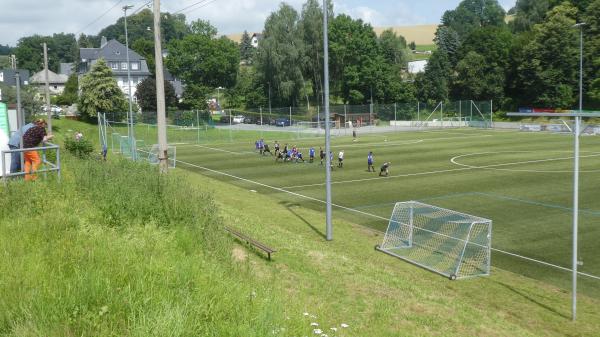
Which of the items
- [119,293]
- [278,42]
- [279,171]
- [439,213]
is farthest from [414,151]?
[278,42]

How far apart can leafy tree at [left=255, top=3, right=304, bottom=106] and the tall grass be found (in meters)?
79.6

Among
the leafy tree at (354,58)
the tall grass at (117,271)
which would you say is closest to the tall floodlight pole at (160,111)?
the tall grass at (117,271)

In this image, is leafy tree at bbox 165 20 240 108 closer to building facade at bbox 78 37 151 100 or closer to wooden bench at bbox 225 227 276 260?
building facade at bbox 78 37 151 100

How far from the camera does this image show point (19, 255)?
7.62 meters

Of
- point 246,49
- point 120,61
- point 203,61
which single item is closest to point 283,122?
point 203,61

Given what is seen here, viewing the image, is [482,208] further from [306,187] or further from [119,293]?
[119,293]

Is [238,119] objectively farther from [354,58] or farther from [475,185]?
[475,185]

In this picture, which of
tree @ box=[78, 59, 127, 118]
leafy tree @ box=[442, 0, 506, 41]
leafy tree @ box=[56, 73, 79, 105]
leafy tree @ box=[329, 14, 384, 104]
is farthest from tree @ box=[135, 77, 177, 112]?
leafy tree @ box=[442, 0, 506, 41]

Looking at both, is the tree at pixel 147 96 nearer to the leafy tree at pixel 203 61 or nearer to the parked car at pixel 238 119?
the parked car at pixel 238 119

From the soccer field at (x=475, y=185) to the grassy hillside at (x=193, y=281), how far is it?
9.27ft

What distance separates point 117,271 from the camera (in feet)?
23.2

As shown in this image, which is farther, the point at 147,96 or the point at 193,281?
the point at 147,96

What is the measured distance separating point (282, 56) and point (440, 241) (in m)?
74.4

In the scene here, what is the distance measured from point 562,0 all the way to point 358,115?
48.2 m
